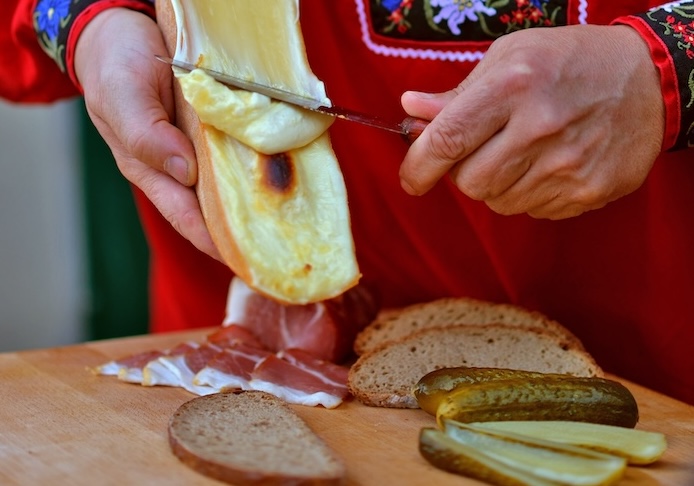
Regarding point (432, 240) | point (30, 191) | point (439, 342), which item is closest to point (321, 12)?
point (432, 240)

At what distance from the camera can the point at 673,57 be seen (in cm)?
189

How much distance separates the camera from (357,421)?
2035 millimetres

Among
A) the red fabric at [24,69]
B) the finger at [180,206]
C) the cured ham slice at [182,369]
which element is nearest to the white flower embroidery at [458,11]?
the finger at [180,206]

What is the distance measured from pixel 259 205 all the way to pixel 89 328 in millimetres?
3744

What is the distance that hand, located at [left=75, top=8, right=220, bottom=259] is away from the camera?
2.01 m

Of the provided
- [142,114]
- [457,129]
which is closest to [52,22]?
[142,114]

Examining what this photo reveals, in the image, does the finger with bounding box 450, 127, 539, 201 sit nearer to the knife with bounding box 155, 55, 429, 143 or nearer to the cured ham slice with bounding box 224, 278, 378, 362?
the knife with bounding box 155, 55, 429, 143

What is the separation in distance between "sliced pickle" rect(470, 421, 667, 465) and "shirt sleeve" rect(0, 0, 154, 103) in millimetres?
1335

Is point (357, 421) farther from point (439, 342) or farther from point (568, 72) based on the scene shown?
point (568, 72)

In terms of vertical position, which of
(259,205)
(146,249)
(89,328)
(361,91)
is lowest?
(89,328)

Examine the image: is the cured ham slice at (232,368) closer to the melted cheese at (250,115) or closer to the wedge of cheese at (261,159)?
the wedge of cheese at (261,159)

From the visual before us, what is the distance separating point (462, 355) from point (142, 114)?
36.6 inches

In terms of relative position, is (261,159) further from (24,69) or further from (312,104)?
(24,69)

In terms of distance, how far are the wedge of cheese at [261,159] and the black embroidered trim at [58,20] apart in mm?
357
